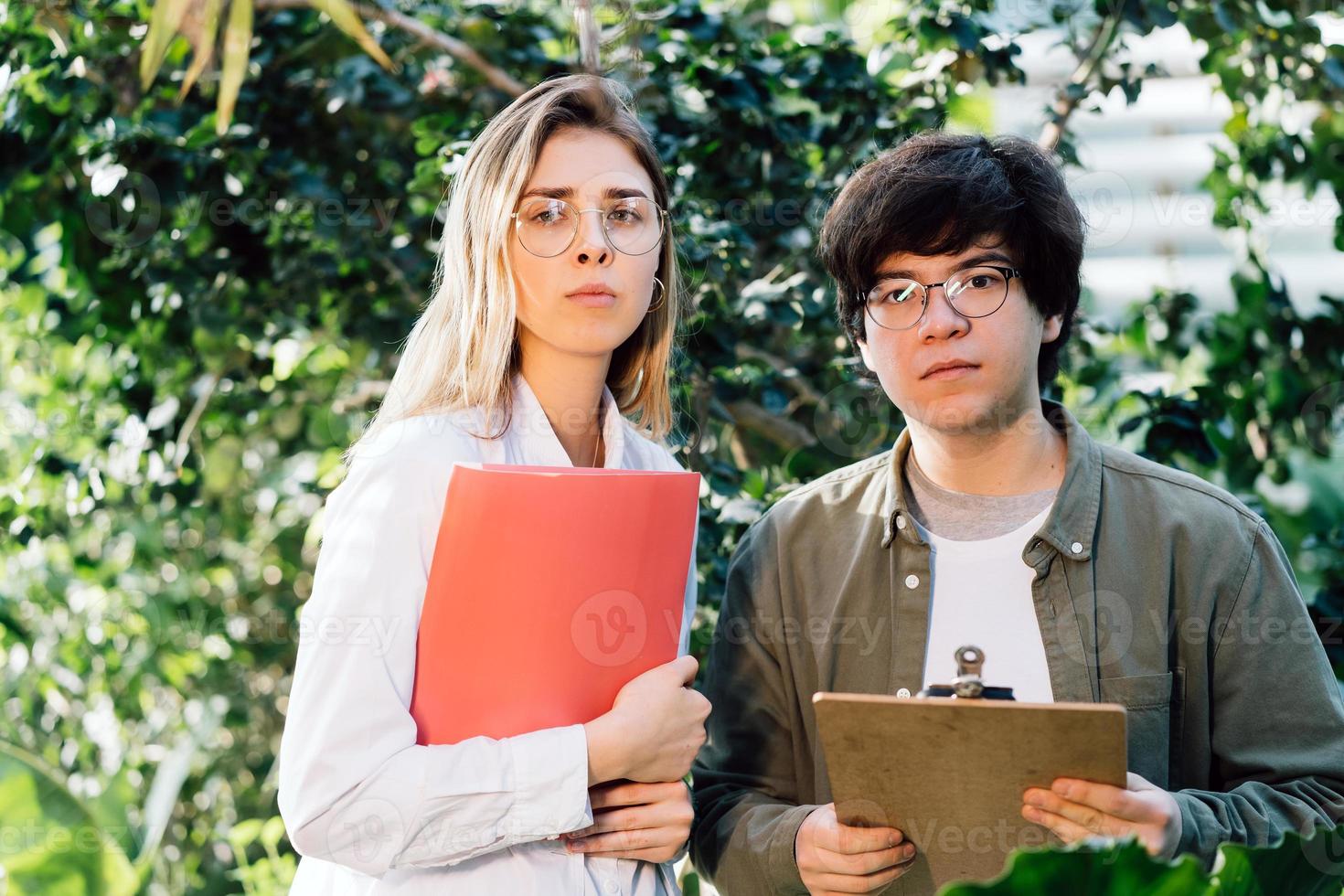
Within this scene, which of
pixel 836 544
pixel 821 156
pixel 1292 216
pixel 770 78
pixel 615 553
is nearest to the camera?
pixel 615 553

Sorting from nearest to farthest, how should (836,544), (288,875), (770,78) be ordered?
(836,544) < (770,78) < (288,875)

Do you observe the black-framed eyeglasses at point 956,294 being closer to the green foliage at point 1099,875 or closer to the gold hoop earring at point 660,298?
the gold hoop earring at point 660,298

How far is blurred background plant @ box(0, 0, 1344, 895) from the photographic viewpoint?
2.65 m

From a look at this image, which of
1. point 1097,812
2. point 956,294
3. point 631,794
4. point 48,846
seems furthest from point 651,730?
point 48,846

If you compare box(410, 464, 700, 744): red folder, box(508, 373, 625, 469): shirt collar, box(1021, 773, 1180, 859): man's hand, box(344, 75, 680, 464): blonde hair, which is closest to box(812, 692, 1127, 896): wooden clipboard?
box(1021, 773, 1180, 859): man's hand

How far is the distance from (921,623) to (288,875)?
264 cm

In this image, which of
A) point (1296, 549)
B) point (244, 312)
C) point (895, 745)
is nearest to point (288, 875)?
point (244, 312)

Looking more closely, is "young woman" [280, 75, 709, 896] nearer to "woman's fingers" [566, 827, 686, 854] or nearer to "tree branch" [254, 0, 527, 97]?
"woman's fingers" [566, 827, 686, 854]

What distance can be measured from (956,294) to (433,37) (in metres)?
1.47

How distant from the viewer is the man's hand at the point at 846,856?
159 cm

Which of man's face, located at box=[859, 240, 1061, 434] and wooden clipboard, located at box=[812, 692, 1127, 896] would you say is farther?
man's face, located at box=[859, 240, 1061, 434]

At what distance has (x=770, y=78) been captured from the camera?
2.69 meters

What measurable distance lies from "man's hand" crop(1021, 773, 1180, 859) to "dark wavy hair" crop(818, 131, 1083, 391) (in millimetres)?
736

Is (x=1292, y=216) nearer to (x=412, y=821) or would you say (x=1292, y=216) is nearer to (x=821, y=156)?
(x=821, y=156)
